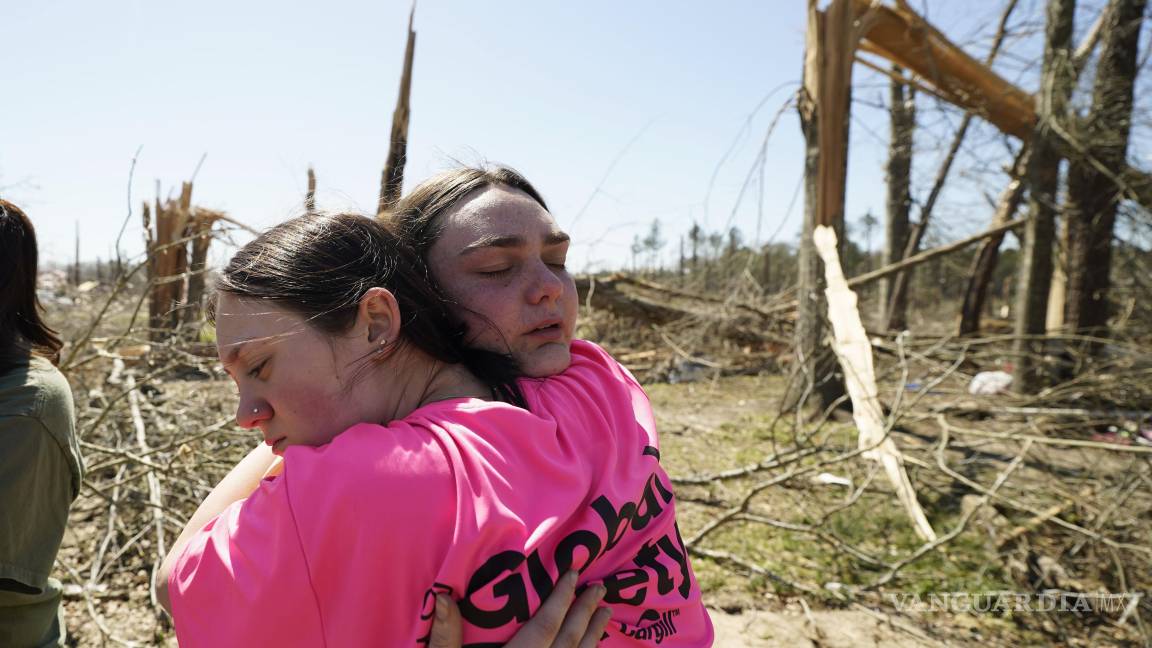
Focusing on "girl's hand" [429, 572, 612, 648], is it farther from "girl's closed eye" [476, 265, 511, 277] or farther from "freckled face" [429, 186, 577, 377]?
"girl's closed eye" [476, 265, 511, 277]

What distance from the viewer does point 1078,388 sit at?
5.69 meters

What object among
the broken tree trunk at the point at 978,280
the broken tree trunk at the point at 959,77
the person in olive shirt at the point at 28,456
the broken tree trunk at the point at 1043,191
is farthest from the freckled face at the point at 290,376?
the broken tree trunk at the point at 978,280

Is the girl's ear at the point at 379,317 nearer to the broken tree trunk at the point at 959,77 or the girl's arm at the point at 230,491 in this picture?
the girl's arm at the point at 230,491

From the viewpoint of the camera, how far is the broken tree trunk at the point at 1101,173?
6.47 meters

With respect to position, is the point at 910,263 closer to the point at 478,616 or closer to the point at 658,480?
the point at 658,480

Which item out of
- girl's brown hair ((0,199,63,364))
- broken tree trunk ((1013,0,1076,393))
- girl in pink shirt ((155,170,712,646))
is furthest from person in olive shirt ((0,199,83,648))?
broken tree trunk ((1013,0,1076,393))

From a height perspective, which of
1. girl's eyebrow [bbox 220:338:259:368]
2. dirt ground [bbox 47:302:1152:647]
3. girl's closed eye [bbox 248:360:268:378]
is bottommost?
dirt ground [bbox 47:302:1152:647]

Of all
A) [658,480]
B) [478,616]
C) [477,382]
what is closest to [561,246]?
[477,382]

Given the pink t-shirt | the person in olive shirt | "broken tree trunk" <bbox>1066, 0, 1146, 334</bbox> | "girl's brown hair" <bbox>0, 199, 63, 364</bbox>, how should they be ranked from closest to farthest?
the pink t-shirt, the person in olive shirt, "girl's brown hair" <bbox>0, 199, 63, 364</bbox>, "broken tree trunk" <bbox>1066, 0, 1146, 334</bbox>

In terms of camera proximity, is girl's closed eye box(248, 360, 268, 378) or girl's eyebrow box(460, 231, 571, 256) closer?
girl's closed eye box(248, 360, 268, 378)

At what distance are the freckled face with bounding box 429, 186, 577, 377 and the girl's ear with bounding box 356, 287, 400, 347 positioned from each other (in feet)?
0.52

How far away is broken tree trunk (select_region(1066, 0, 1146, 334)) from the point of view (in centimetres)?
647

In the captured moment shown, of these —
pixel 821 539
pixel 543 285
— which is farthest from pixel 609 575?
pixel 821 539

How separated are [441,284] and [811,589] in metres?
3.16
